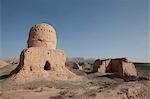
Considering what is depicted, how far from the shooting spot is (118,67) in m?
23.5

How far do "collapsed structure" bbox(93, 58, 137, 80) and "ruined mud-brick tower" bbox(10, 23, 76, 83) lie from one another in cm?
690

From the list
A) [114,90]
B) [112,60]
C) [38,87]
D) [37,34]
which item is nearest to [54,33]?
[37,34]

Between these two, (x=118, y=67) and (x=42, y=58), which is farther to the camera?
(x=118, y=67)

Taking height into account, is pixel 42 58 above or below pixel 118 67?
above

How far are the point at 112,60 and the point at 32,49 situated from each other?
39.1ft

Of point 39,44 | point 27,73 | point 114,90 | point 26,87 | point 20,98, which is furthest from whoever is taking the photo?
point 39,44

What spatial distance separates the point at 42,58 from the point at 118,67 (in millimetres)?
10338

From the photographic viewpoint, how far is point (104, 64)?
24750mm

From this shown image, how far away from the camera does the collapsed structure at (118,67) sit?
22.3 metres

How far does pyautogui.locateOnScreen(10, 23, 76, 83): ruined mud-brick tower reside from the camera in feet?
51.7

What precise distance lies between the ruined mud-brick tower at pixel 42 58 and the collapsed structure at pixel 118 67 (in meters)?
6.90

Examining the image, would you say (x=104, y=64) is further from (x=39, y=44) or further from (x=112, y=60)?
(x=39, y=44)

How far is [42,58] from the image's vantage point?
1694 centimetres

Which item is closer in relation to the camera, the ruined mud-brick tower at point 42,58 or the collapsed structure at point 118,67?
the ruined mud-brick tower at point 42,58
